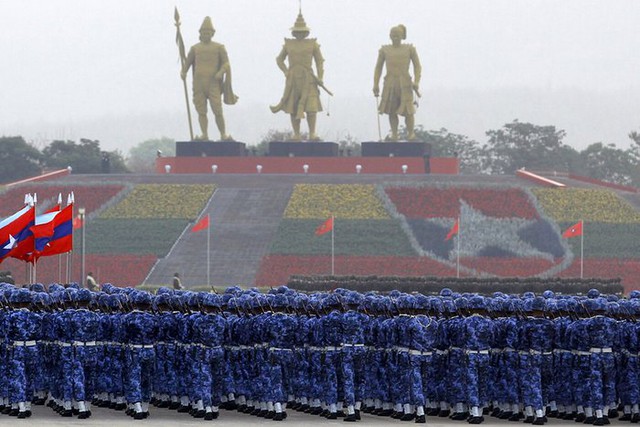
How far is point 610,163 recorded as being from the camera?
97938 millimetres

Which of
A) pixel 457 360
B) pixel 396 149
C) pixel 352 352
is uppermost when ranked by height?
pixel 396 149

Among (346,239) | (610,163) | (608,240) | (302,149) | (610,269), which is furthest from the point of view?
(610,163)

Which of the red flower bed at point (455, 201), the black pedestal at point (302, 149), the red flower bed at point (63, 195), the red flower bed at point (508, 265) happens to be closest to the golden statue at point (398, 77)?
the black pedestal at point (302, 149)

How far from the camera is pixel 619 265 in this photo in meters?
47.3

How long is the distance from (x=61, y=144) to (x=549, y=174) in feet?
93.1

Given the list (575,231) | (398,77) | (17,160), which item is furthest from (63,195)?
(17,160)

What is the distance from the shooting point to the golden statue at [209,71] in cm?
6231

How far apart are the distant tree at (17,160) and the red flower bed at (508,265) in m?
→ 34.5

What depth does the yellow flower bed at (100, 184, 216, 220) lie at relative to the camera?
54312 mm

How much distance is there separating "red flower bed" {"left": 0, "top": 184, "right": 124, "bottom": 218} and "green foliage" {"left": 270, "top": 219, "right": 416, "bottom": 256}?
744cm

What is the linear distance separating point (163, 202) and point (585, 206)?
1495 cm

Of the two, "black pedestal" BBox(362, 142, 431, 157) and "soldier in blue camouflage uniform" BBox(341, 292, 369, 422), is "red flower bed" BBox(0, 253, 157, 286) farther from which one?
"soldier in blue camouflage uniform" BBox(341, 292, 369, 422)

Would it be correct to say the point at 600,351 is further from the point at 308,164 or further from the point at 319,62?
the point at 308,164

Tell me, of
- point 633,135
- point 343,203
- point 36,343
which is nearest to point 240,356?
point 36,343
